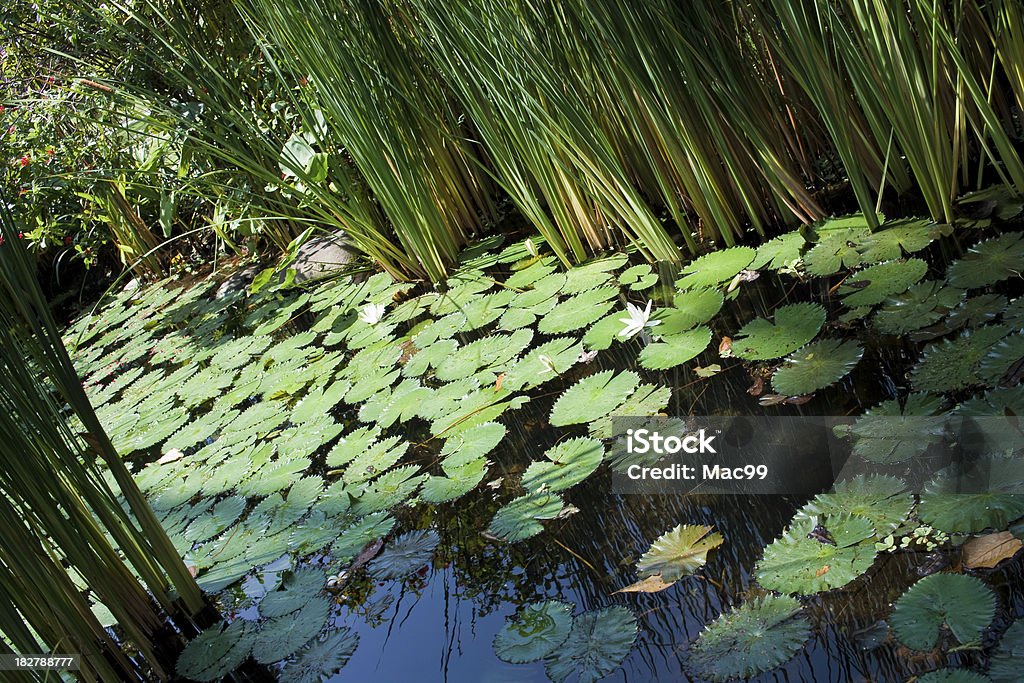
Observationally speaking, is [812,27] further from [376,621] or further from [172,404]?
[172,404]

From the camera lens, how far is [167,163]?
169 inches

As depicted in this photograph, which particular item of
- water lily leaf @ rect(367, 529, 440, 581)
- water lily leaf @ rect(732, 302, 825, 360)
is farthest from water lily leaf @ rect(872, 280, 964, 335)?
water lily leaf @ rect(367, 529, 440, 581)

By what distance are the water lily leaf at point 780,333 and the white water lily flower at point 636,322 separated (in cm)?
22

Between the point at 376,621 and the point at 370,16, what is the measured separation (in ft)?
5.76

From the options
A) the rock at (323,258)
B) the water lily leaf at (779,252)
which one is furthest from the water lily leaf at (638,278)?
the rock at (323,258)

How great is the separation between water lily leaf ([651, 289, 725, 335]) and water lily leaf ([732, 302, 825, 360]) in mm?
129

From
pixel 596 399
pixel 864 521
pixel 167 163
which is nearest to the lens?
pixel 864 521

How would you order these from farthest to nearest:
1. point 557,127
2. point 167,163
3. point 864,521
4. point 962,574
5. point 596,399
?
1. point 167,163
2. point 557,127
3. point 596,399
4. point 864,521
5. point 962,574

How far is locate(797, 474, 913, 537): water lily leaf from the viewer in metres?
1.19

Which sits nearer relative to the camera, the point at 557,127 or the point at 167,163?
the point at 557,127

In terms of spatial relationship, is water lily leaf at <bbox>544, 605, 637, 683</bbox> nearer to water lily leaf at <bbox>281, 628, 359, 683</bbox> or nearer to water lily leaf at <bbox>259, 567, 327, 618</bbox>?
water lily leaf at <bbox>281, 628, 359, 683</bbox>

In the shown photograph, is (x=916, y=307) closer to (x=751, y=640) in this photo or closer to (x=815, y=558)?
(x=815, y=558)

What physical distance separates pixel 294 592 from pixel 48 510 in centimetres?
46

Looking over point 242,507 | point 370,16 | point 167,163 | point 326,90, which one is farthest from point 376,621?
point 167,163
